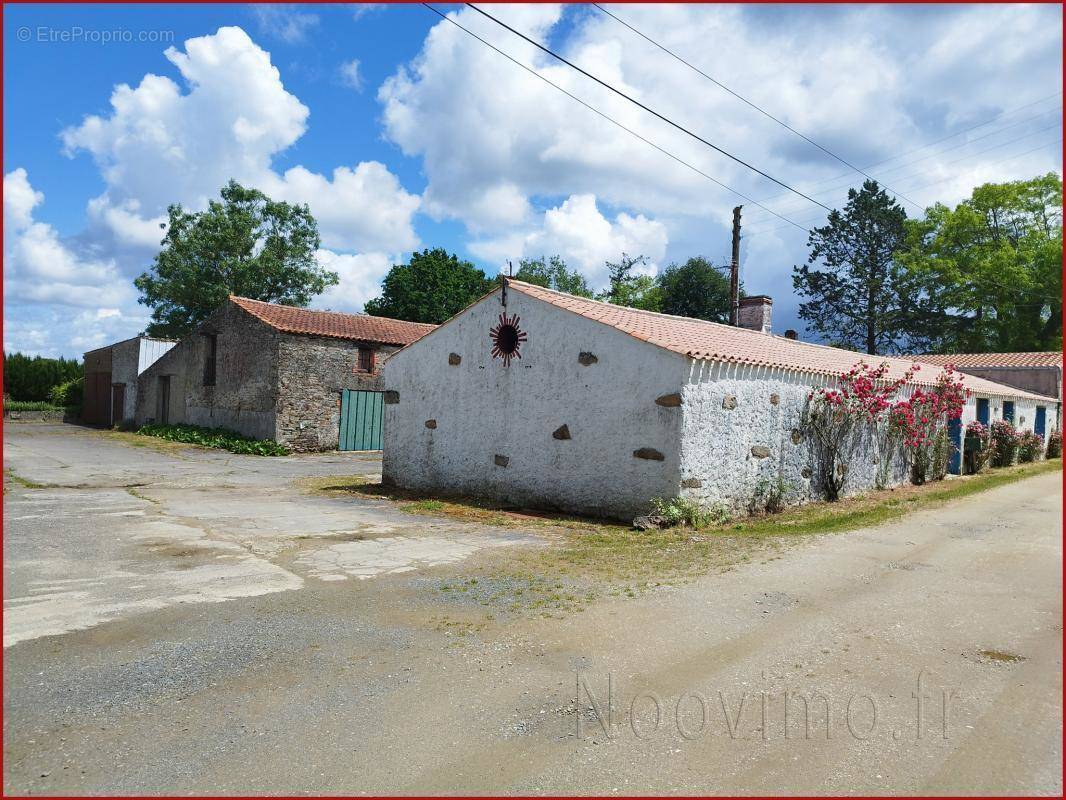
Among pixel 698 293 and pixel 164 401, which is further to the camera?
pixel 698 293

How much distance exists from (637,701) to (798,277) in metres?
51.7

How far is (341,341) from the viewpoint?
2391 cm

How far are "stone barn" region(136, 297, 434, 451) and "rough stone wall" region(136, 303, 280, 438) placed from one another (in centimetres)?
4

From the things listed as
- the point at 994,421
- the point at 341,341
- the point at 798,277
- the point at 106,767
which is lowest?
the point at 106,767

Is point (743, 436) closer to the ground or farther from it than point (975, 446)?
farther from it

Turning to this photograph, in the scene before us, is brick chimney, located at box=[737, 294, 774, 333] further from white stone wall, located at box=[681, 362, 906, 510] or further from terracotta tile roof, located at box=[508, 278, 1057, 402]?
white stone wall, located at box=[681, 362, 906, 510]

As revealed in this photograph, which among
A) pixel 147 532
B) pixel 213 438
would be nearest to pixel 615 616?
pixel 147 532

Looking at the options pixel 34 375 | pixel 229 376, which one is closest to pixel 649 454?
pixel 229 376

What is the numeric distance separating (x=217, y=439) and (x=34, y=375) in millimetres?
23400

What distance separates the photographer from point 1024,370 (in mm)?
29172

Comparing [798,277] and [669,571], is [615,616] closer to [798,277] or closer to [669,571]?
[669,571]

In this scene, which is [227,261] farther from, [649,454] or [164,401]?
[649,454]

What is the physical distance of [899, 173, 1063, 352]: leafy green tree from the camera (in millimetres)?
36812

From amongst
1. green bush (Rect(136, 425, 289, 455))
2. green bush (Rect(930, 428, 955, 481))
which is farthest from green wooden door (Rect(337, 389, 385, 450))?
green bush (Rect(930, 428, 955, 481))
